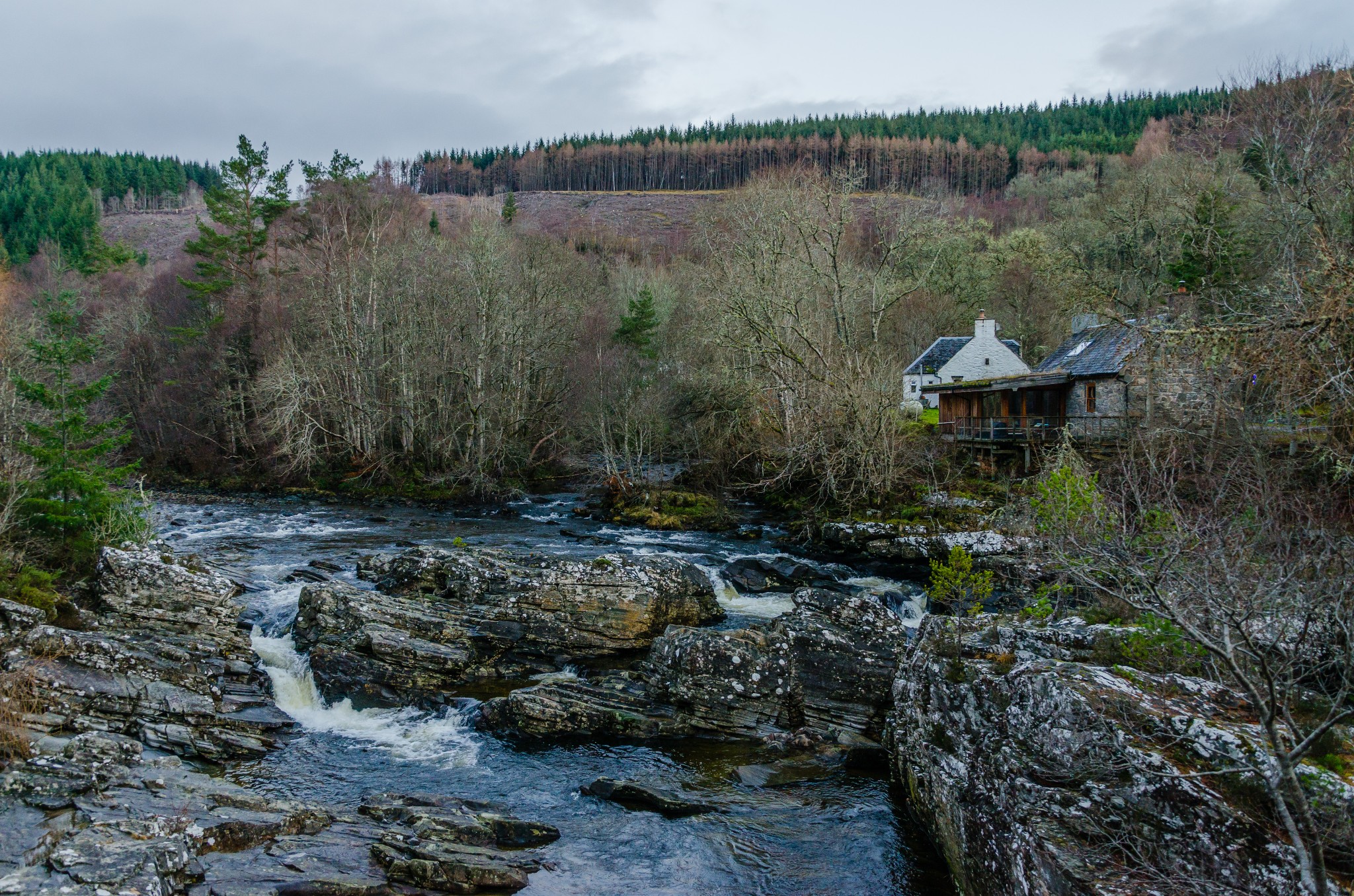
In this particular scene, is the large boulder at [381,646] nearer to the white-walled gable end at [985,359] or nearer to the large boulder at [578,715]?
the large boulder at [578,715]

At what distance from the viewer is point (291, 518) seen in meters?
30.5

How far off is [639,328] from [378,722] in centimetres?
3177

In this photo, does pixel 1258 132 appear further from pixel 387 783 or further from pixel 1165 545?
pixel 387 783

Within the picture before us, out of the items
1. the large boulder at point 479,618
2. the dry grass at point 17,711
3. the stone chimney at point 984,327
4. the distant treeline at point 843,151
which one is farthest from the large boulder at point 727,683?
the distant treeline at point 843,151

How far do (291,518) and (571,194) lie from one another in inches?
4920

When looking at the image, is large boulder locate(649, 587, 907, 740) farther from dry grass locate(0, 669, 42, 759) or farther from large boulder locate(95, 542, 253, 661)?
dry grass locate(0, 669, 42, 759)

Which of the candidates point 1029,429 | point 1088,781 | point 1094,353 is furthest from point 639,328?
point 1088,781

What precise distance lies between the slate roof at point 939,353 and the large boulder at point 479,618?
37.7 meters

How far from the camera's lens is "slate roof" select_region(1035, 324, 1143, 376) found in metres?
31.6

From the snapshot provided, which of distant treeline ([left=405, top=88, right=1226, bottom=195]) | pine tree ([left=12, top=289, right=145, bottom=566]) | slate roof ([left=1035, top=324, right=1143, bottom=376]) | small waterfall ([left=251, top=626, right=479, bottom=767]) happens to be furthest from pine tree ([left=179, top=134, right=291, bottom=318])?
distant treeline ([left=405, top=88, right=1226, bottom=195])

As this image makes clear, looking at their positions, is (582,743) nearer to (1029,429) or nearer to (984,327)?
(1029,429)

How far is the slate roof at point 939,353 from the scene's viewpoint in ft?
169

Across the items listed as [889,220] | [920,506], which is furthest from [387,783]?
[889,220]

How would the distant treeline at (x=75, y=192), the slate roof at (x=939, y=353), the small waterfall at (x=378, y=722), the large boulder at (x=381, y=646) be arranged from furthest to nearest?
the distant treeline at (x=75, y=192)
the slate roof at (x=939, y=353)
the large boulder at (x=381, y=646)
the small waterfall at (x=378, y=722)
